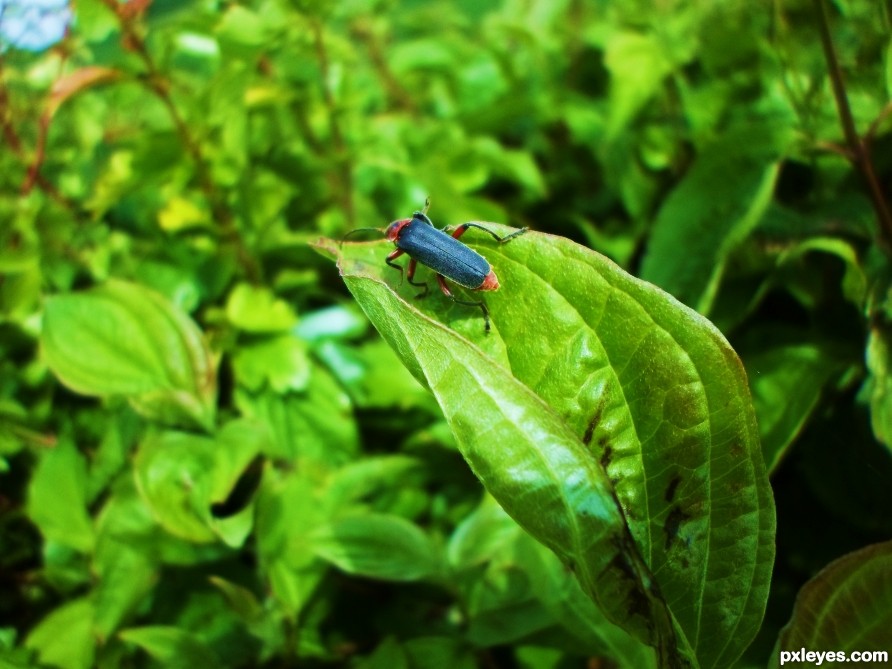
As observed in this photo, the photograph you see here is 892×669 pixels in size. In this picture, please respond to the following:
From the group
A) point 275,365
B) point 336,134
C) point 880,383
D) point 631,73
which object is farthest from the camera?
point 336,134

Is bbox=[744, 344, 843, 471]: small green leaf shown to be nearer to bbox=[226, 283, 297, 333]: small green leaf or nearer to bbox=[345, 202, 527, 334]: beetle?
bbox=[345, 202, 527, 334]: beetle

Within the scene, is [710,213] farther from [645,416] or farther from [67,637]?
[67,637]

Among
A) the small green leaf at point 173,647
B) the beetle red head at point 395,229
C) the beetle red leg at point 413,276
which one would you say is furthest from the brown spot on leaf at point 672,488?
the small green leaf at point 173,647

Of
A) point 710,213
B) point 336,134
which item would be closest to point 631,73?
point 710,213

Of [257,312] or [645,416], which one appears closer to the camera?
[645,416]

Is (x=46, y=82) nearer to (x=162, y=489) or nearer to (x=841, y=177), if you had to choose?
(x=162, y=489)

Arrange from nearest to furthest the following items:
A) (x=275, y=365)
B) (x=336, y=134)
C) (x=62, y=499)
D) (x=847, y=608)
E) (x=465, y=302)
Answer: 1. (x=847, y=608)
2. (x=465, y=302)
3. (x=62, y=499)
4. (x=275, y=365)
5. (x=336, y=134)
